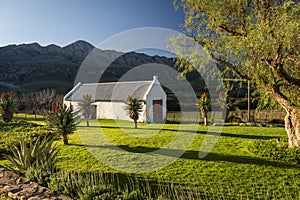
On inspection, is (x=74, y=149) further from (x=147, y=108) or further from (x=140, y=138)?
(x=147, y=108)

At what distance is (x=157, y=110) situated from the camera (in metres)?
24.1

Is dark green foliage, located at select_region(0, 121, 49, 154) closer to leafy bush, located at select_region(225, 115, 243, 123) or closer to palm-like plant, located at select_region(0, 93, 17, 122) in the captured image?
palm-like plant, located at select_region(0, 93, 17, 122)

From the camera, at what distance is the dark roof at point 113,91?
24.4m

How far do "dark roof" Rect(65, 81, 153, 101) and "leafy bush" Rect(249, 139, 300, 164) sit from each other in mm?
13619

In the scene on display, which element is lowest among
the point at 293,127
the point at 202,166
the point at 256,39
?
the point at 202,166

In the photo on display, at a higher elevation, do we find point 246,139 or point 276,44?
point 276,44

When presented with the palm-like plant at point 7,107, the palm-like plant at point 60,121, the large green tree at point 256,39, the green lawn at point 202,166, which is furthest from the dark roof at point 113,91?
the large green tree at point 256,39

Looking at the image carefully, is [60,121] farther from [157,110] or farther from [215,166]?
[157,110]

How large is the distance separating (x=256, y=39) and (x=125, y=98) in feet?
58.2

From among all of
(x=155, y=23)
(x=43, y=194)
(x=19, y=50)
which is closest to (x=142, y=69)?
(x=155, y=23)

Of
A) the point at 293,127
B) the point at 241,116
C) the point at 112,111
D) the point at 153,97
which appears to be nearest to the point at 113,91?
the point at 112,111

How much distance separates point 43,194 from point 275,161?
8.10 metres

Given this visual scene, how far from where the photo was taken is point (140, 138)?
1379 centimetres

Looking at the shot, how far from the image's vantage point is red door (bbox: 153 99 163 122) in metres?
23.8
